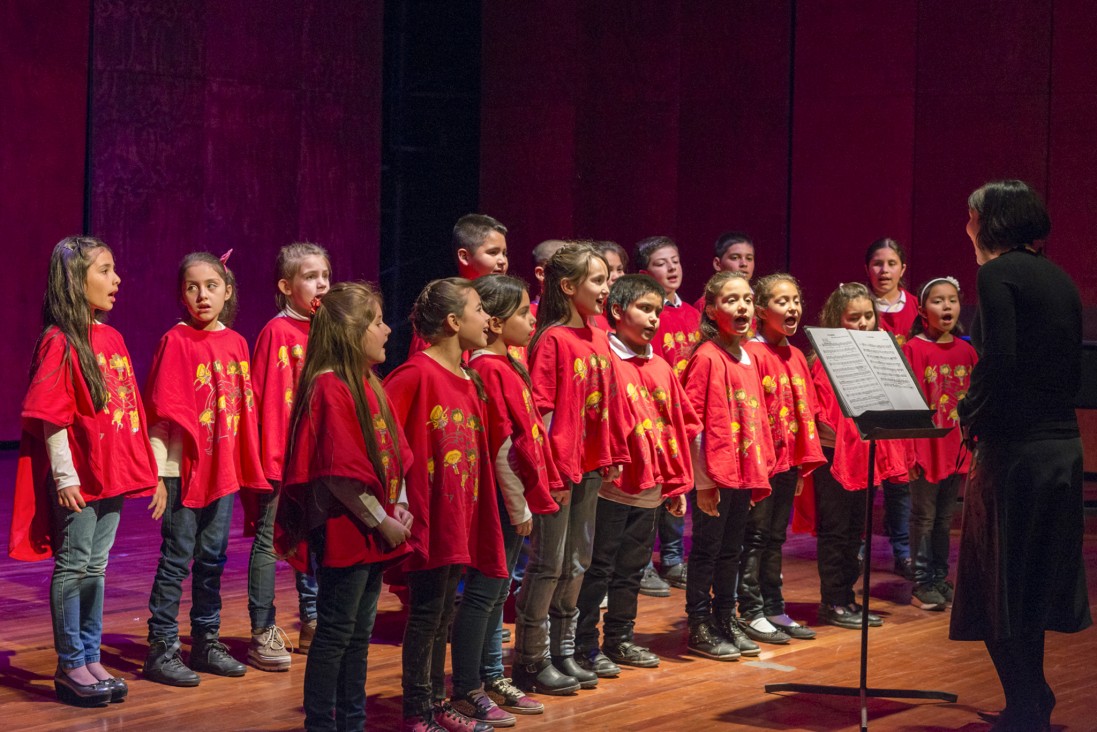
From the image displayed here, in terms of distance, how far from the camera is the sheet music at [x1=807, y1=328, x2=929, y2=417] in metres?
3.79

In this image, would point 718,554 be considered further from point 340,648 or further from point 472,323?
point 340,648

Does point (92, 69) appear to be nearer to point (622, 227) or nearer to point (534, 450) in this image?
point (622, 227)

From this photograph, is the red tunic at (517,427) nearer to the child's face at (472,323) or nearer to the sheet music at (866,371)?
the child's face at (472,323)

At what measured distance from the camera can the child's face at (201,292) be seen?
4.24 metres

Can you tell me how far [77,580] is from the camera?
153 inches

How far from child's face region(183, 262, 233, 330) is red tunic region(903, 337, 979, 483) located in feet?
10.0

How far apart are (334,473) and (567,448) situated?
110cm

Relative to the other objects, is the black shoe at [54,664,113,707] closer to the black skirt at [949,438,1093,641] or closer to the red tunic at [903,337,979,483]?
the black skirt at [949,438,1093,641]

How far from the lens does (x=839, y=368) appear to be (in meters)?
3.83

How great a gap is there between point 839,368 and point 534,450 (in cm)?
94

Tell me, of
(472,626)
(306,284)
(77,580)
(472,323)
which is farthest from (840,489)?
(77,580)

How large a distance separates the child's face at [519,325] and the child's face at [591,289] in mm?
300

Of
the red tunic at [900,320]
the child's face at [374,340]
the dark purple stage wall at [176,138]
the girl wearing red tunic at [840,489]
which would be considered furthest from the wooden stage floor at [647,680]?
the dark purple stage wall at [176,138]

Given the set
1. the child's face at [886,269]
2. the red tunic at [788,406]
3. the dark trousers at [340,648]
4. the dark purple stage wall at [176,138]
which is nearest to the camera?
the dark trousers at [340,648]
